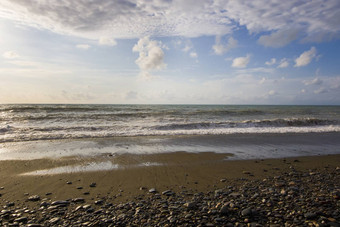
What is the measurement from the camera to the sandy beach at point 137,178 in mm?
4430

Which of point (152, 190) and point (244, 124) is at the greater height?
point (244, 124)

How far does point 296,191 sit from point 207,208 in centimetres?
246

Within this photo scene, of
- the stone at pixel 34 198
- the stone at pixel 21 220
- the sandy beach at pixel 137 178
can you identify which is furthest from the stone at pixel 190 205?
the stone at pixel 34 198

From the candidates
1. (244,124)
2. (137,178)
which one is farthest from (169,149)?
(244,124)

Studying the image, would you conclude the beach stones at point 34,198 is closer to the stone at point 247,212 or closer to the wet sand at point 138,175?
the wet sand at point 138,175

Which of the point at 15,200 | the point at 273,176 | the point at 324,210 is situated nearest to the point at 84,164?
the point at 15,200

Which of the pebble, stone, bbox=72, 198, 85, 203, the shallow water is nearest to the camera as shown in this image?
the pebble

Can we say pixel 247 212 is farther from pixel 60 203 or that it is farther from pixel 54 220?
pixel 60 203

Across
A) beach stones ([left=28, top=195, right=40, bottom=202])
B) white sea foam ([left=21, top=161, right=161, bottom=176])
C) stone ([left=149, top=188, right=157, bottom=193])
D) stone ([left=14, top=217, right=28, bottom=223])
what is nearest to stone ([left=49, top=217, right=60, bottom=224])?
stone ([left=14, top=217, right=28, bottom=223])

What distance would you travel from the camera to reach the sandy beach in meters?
4.43

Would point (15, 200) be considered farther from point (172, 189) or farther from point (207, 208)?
point (207, 208)

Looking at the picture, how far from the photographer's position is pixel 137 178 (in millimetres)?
5840

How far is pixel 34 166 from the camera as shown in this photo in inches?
276

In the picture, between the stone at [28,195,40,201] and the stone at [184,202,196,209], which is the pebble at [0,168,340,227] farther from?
the stone at [28,195,40,201]
